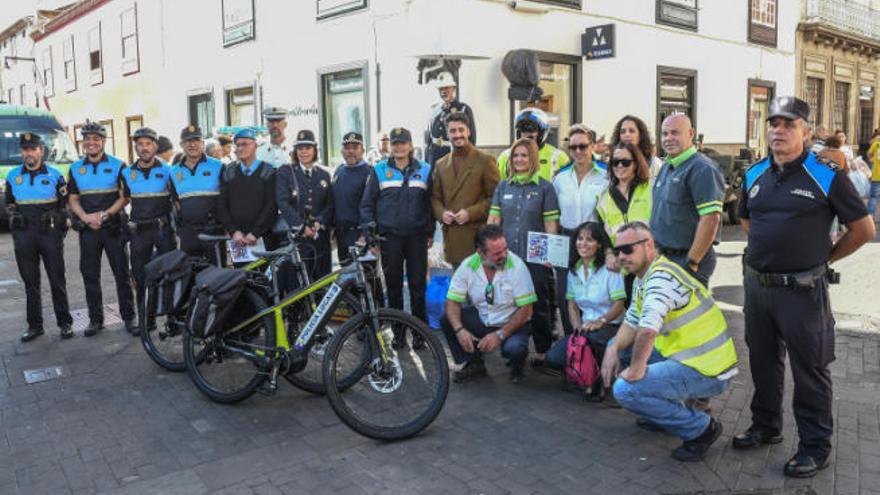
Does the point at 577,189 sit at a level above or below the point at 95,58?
below

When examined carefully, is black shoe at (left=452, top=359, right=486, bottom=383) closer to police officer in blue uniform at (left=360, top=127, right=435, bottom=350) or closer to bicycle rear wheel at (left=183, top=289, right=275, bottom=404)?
police officer in blue uniform at (left=360, top=127, right=435, bottom=350)

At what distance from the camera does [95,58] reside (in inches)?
912

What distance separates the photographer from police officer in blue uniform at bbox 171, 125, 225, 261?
6.25m

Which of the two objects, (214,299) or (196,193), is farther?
(196,193)

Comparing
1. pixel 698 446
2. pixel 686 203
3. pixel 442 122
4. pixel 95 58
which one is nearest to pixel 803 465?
pixel 698 446

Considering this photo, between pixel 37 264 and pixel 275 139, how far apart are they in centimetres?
243

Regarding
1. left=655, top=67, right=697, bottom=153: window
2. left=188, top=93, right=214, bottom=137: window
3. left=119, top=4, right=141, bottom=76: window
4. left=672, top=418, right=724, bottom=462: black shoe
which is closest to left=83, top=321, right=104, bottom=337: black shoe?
left=672, top=418, right=724, bottom=462: black shoe

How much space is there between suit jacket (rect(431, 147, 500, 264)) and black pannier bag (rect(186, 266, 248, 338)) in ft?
6.06

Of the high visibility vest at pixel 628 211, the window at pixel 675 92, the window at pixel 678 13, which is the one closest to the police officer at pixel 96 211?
the high visibility vest at pixel 628 211

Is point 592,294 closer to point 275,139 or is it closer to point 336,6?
point 275,139

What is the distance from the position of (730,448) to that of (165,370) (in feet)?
13.4

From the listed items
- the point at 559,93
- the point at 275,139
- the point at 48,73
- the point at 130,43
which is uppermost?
the point at 48,73

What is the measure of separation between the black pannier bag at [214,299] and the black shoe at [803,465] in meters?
3.33

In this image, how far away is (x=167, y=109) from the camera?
1862 cm
